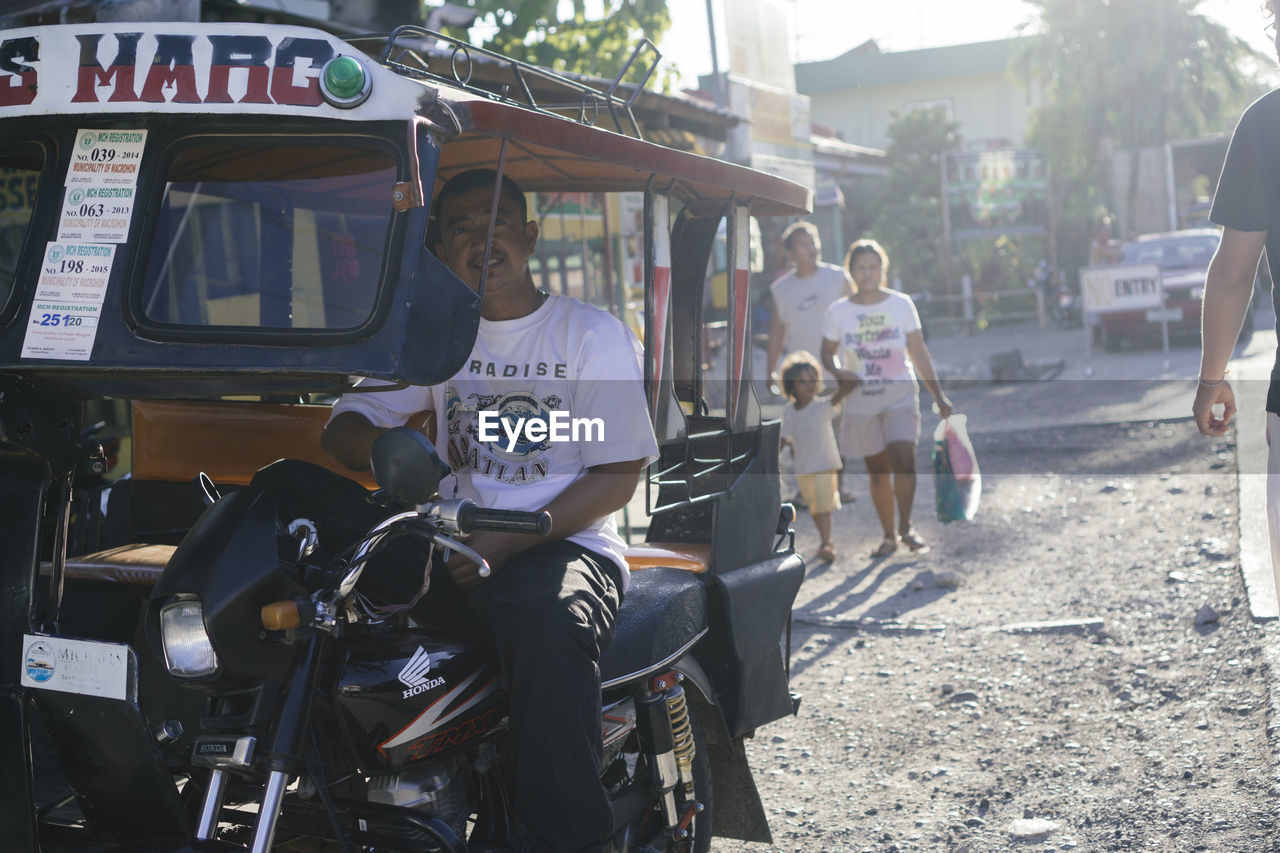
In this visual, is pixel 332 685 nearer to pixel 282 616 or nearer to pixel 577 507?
pixel 282 616

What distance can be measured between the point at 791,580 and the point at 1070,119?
128 feet

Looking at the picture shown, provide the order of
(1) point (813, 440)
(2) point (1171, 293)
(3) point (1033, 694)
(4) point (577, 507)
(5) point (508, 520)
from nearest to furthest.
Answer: (5) point (508, 520) → (4) point (577, 507) → (3) point (1033, 694) → (1) point (813, 440) → (2) point (1171, 293)

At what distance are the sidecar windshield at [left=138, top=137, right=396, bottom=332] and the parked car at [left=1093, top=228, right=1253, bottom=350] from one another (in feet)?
54.0

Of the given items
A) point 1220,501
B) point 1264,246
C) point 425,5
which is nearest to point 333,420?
point 1264,246

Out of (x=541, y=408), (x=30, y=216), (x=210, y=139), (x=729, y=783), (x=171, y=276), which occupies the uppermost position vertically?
(x=210, y=139)

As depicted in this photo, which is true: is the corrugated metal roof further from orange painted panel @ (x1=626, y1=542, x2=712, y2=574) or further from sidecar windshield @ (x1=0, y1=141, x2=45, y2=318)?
sidecar windshield @ (x1=0, y1=141, x2=45, y2=318)

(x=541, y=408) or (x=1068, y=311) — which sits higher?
(x=541, y=408)

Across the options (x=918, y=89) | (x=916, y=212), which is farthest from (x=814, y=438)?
(x=918, y=89)

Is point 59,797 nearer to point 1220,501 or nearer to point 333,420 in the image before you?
point 333,420

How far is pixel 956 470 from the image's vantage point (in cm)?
736

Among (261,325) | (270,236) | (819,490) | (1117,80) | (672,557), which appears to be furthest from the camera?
(1117,80)

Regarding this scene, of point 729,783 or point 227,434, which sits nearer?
point 729,783

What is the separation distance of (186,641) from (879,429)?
584 centimetres

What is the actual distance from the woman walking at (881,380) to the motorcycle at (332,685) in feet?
16.2
